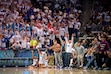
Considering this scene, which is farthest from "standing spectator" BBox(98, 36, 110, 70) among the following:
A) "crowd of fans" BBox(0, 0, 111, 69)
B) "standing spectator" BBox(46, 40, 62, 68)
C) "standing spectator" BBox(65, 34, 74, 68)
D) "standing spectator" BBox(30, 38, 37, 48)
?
"standing spectator" BBox(30, 38, 37, 48)

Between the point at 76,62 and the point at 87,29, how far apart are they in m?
3.38

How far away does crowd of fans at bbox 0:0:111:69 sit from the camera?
17734 millimetres

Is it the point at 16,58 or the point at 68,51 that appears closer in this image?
the point at 68,51

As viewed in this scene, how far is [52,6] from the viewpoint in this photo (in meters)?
22.7

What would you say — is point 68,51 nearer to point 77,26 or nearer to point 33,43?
point 33,43

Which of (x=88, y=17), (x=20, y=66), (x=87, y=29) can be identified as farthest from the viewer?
(x=88, y=17)

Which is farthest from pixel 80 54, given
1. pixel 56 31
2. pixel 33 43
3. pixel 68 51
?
pixel 56 31

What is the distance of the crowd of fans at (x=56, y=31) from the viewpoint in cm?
1773

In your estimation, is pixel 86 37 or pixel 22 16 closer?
pixel 86 37

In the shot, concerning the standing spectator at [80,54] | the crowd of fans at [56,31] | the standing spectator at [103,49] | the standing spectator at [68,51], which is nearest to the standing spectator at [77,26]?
the crowd of fans at [56,31]

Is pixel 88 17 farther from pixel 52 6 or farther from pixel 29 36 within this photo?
pixel 29 36

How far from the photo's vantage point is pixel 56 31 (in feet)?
66.0

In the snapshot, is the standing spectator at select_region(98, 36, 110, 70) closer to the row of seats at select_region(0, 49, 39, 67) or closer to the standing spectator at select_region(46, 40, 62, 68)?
the standing spectator at select_region(46, 40, 62, 68)

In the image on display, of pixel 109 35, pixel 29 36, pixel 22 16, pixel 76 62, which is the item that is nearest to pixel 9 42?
pixel 29 36
